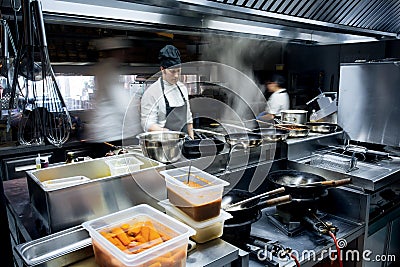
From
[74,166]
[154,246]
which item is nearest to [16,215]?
[74,166]

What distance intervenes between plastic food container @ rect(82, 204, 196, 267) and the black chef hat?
72.9 inches

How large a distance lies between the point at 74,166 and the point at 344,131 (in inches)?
85.4

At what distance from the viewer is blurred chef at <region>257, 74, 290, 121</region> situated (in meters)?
4.51

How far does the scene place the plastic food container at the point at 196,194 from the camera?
1157mm

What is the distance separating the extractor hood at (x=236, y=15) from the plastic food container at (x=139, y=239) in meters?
0.87

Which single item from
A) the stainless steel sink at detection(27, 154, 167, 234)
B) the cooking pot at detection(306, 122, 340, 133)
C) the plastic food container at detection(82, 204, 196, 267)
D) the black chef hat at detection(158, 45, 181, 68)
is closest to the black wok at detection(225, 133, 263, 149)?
the stainless steel sink at detection(27, 154, 167, 234)

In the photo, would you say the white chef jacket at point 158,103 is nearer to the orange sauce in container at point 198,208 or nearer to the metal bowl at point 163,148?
the metal bowl at point 163,148

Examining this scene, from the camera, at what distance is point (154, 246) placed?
0.92m

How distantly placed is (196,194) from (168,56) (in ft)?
5.99

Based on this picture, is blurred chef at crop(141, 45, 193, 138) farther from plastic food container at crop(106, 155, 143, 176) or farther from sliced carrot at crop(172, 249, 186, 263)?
sliced carrot at crop(172, 249, 186, 263)

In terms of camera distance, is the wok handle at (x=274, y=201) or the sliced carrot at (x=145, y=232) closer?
the sliced carrot at (x=145, y=232)

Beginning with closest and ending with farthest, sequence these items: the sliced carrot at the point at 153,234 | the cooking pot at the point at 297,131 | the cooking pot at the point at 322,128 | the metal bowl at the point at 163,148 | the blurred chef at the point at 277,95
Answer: the sliced carrot at the point at 153,234
the metal bowl at the point at 163,148
the cooking pot at the point at 297,131
the cooking pot at the point at 322,128
the blurred chef at the point at 277,95

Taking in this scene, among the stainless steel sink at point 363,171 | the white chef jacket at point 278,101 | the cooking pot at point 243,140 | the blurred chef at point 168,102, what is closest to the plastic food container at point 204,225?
the cooking pot at point 243,140

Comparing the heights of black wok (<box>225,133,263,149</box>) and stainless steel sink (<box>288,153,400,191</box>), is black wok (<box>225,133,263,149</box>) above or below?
above
